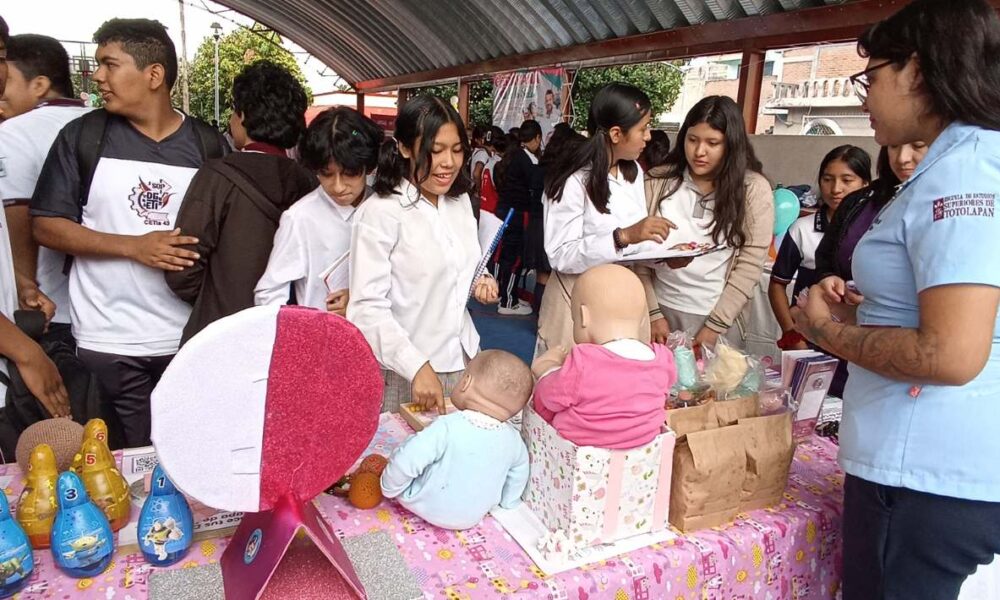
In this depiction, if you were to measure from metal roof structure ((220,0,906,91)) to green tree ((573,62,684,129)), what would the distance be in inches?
130

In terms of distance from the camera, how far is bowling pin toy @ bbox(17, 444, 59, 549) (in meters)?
1.01

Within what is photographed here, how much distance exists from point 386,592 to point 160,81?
58.8 inches

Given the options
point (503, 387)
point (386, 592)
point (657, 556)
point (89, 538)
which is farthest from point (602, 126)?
point (89, 538)

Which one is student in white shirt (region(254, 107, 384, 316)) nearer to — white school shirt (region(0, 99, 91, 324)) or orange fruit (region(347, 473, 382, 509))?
orange fruit (region(347, 473, 382, 509))

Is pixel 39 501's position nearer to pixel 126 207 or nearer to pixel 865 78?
pixel 126 207

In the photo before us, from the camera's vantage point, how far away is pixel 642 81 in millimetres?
13750

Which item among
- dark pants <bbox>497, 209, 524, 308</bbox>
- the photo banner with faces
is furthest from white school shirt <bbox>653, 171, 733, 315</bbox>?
the photo banner with faces

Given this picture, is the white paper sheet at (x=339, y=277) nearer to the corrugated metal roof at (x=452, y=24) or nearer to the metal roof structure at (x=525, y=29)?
the metal roof structure at (x=525, y=29)

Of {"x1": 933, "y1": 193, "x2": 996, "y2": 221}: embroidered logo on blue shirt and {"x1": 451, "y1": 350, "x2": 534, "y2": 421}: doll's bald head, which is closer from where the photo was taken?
{"x1": 933, "y1": 193, "x2": 996, "y2": 221}: embroidered logo on blue shirt

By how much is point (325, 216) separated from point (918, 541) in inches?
61.1

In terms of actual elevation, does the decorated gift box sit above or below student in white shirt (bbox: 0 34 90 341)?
below

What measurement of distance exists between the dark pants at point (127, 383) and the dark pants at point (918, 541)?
1.77m

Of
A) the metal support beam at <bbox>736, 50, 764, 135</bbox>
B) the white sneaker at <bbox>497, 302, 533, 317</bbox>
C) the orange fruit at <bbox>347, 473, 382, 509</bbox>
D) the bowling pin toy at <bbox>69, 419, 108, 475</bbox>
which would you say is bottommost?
the white sneaker at <bbox>497, 302, 533, 317</bbox>

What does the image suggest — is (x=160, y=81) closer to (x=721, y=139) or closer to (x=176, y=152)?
(x=176, y=152)
